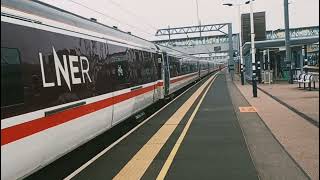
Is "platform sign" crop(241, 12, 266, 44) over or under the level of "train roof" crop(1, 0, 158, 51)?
over

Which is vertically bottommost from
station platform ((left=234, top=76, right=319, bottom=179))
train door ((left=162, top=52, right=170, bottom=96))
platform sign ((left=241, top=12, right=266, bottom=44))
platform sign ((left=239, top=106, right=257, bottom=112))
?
platform sign ((left=239, top=106, right=257, bottom=112))

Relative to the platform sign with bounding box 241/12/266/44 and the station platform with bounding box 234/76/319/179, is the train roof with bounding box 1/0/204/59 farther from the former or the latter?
the platform sign with bounding box 241/12/266/44

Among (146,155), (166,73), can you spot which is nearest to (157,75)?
(166,73)

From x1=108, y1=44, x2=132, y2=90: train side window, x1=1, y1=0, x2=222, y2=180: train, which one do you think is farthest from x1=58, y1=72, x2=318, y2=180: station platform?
x1=108, y1=44, x2=132, y2=90: train side window

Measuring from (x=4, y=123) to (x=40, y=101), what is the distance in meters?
1.25

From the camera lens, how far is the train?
6473mm

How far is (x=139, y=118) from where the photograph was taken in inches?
680

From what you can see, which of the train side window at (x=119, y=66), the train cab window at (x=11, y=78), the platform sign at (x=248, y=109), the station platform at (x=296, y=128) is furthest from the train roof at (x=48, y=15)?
the platform sign at (x=248, y=109)

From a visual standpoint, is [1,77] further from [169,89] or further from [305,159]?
[169,89]

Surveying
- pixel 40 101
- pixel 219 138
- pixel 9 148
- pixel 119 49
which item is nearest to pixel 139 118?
pixel 119 49

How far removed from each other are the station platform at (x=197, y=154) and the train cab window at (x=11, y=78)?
2.37 m

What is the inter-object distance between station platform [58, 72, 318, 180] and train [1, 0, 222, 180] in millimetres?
707

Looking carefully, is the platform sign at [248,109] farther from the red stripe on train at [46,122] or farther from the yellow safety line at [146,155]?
the red stripe on train at [46,122]

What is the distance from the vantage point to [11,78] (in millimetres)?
6504
